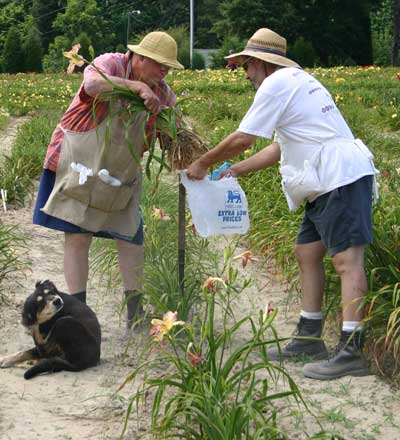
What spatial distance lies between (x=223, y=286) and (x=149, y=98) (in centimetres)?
137

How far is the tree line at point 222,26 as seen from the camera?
34250 millimetres

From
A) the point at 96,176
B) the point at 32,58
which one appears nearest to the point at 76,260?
the point at 96,176

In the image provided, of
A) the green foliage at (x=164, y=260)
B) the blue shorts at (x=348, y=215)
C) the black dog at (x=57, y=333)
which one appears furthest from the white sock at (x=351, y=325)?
the black dog at (x=57, y=333)

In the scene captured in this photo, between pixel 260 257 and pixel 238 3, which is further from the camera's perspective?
pixel 238 3

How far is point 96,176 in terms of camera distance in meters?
4.30

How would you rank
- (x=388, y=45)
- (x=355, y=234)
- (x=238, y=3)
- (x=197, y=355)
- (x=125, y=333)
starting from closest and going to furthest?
1. (x=197, y=355)
2. (x=355, y=234)
3. (x=125, y=333)
4. (x=238, y=3)
5. (x=388, y=45)

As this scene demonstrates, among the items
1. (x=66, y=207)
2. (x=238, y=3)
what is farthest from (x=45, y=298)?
(x=238, y=3)

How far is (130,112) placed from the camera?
409 centimetres

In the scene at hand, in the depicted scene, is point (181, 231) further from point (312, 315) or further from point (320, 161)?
point (320, 161)

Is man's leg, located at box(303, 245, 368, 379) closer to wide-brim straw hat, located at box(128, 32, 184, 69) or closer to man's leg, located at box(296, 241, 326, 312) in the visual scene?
man's leg, located at box(296, 241, 326, 312)

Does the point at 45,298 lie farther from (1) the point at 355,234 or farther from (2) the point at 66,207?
(1) the point at 355,234

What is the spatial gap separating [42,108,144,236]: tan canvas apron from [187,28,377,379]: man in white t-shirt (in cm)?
44

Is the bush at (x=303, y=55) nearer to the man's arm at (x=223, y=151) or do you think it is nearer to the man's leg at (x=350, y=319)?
the man's arm at (x=223, y=151)

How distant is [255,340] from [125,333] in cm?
171
